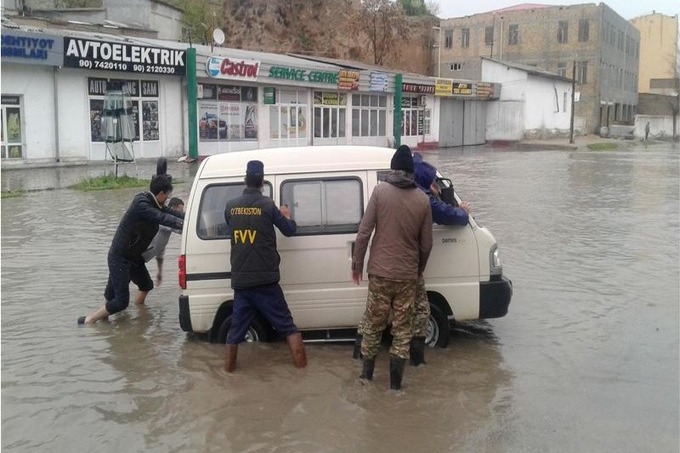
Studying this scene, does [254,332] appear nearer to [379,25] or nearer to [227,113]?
[227,113]

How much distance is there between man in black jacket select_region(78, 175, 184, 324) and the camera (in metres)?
6.93

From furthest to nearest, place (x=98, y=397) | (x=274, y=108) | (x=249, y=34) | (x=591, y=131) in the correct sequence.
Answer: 1. (x=591, y=131)
2. (x=249, y=34)
3. (x=274, y=108)
4. (x=98, y=397)

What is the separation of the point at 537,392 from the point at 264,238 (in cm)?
241

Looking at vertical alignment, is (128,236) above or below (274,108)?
below

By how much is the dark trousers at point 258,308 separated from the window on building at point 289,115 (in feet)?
97.2

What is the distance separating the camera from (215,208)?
20.3 feet

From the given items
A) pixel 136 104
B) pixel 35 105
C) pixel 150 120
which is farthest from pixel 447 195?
pixel 150 120

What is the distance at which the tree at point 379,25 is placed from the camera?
60047mm

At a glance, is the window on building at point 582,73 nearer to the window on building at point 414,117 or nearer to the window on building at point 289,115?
the window on building at point 414,117

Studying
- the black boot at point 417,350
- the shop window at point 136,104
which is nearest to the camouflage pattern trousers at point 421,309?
the black boot at point 417,350

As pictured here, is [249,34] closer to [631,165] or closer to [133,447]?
[631,165]

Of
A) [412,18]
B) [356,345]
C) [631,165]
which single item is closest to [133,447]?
[356,345]

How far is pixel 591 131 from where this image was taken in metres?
67.6

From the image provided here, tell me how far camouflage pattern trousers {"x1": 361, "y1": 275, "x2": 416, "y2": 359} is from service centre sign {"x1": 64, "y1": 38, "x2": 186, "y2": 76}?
74.0 ft
